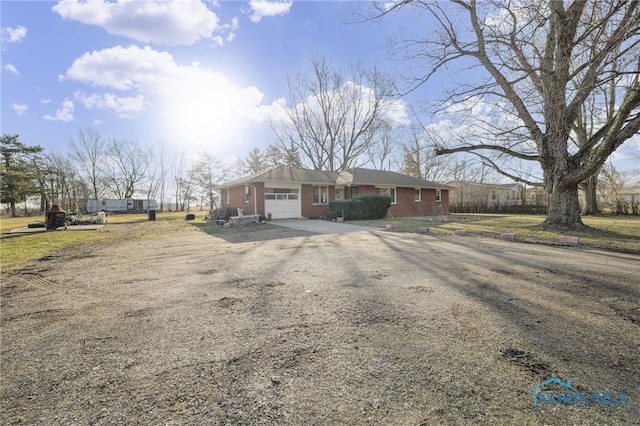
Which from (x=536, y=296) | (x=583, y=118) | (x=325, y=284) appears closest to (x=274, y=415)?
(x=325, y=284)

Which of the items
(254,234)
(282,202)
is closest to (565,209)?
(254,234)

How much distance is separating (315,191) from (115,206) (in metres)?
32.3

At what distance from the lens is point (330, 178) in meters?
20.6

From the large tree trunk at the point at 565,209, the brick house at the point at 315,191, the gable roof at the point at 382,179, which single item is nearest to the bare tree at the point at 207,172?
the brick house at the point at 315,191

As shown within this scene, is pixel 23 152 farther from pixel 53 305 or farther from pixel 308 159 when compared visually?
pixel 53 305

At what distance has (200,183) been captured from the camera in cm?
4181

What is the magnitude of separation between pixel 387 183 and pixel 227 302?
1799 cm

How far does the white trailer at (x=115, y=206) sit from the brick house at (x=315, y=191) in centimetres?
2268

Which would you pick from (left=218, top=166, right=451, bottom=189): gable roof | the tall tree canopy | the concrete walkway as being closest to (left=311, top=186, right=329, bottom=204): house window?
(left=218, top=166, right=451, bottom=189): gable roof

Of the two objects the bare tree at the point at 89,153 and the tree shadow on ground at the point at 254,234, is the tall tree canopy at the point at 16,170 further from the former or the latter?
the tree shadow on ground at the point at 254,234

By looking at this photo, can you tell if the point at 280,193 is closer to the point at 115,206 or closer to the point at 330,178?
the point at 330,178

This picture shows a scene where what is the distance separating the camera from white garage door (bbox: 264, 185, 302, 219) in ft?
56.3

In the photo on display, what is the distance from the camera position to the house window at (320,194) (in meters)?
19.3

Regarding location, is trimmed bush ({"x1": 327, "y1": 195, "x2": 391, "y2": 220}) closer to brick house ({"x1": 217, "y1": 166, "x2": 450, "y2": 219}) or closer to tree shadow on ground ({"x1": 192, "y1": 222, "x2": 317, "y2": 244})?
brick house ({"x1": 217, "y1": 166, "x2": 450, "y2": 219})
